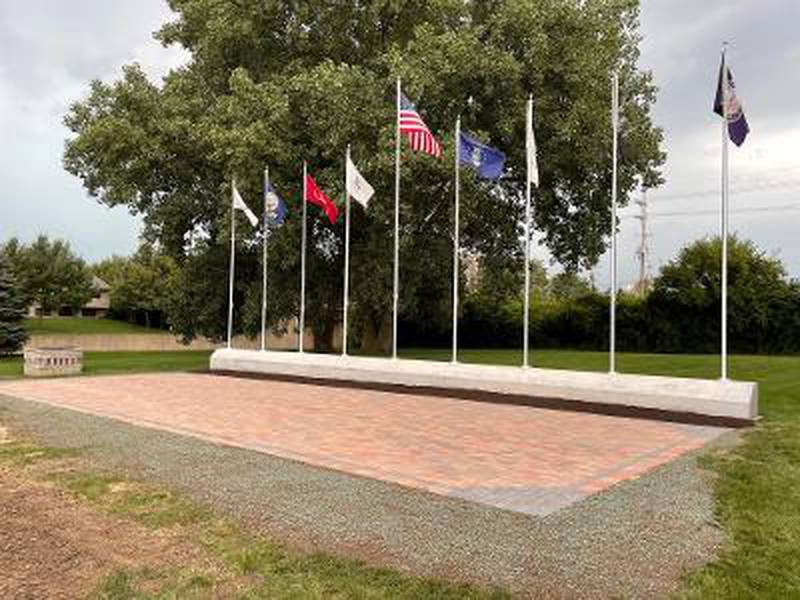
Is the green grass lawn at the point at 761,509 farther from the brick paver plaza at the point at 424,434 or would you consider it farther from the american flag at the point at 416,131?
the american flag at the point at 416,131

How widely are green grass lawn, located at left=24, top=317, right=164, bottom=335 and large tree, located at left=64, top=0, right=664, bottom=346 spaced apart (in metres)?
34.1

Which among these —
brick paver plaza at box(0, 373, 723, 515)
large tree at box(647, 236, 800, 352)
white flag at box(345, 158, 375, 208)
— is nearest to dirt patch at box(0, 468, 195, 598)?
→ brick paver plaza at box(0, 373, 723, 515)

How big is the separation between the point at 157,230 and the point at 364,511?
21.1 metres

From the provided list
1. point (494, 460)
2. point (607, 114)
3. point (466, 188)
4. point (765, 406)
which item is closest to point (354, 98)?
point (466, 188)

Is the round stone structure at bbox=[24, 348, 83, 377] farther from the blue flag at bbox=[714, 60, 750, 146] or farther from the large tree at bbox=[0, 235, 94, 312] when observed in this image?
the large tree at bbox=[0, 235, 94, 312]

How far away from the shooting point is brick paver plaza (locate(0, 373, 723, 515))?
6742 mm

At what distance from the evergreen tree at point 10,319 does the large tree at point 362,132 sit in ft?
28.3

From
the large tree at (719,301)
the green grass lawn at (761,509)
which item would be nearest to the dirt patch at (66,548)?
the green grass lawn at (761,509)

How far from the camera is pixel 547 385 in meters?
13.3

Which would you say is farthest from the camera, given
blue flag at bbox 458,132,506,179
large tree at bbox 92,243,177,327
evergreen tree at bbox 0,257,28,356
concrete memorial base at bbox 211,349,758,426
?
large tree at bbox 92,243,177,327

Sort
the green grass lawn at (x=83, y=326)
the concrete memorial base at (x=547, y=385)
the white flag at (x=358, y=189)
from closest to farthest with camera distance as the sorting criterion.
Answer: the concrete memorial base at (x=547, y=385), the white flag at (x=358, y=189), the green grass lawn at (x=83, y=326)

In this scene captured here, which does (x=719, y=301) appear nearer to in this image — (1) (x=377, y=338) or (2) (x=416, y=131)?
(1) (x=377, y=338)

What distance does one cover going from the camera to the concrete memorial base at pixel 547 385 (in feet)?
36.2

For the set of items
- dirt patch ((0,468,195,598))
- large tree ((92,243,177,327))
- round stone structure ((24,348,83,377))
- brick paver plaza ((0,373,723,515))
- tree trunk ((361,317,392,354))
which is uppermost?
large tree ((92,243,177,327))
